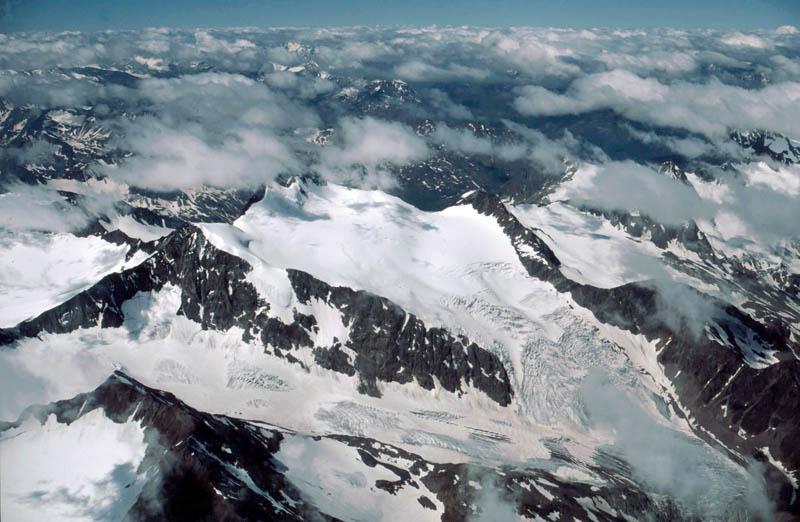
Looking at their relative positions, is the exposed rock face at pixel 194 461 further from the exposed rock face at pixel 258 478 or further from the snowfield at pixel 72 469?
the snowfield at pixel 72 469

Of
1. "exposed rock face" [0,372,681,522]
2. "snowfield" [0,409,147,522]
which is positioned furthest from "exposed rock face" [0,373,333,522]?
"snowfield" [0,409,147,522]

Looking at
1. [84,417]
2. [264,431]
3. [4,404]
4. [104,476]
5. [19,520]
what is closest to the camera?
[19,520]

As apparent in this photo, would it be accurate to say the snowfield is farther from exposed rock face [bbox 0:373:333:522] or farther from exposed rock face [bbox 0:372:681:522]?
exposed rock face [bbox 0:372:681:522]

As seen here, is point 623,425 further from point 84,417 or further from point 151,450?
point 84,417

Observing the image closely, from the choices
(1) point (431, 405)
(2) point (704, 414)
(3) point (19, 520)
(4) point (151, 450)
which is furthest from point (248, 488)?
(2) point (704, 414)

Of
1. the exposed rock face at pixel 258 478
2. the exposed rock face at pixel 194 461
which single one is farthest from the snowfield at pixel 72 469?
the exposed rock face at pixel 258 478

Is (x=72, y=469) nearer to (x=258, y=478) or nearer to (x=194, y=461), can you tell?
(x=194, y=461)

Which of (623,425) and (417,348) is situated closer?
(623,425)

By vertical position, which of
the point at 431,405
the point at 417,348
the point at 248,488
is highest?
the point at 248,488
